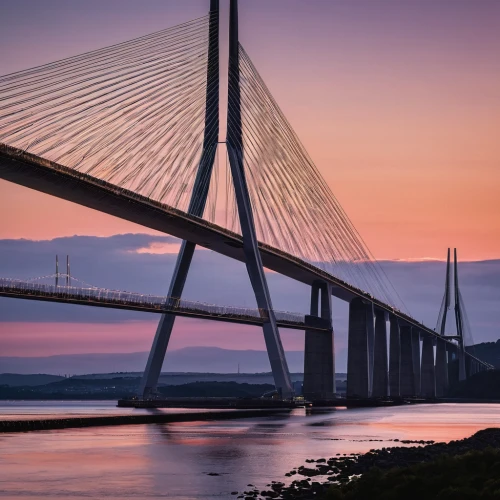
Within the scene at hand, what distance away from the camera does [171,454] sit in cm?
3183

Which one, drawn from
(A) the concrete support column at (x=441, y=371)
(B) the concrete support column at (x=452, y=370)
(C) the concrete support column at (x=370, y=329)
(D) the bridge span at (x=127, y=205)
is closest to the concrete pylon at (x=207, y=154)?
(D) the bridge span at (x=127, y=205)

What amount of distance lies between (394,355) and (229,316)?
52.6m

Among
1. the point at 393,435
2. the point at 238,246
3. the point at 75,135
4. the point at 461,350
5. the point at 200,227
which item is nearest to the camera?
the point at 75,135

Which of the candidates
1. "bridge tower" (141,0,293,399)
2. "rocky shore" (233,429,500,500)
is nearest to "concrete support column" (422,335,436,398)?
"bridge tower" (141,0,293,399)

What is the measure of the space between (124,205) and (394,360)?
216ft

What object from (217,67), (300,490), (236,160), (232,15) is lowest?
(300,490)

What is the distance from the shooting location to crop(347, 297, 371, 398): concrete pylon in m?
86.8

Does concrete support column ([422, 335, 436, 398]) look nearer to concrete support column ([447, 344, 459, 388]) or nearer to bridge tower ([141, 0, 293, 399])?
concrete support column ([447, 344, 459, 388])

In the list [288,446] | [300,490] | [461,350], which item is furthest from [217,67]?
[461,350]

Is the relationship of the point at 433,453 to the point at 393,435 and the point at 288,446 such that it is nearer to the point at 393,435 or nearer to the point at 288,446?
the point at 288,446

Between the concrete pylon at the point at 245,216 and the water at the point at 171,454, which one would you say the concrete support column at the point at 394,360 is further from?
the water at the point at 171,454

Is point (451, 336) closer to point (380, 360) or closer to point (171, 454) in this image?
point (380, 360)

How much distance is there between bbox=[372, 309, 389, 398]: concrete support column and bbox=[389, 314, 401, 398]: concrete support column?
7.89 m

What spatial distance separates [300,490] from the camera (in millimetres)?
21047
